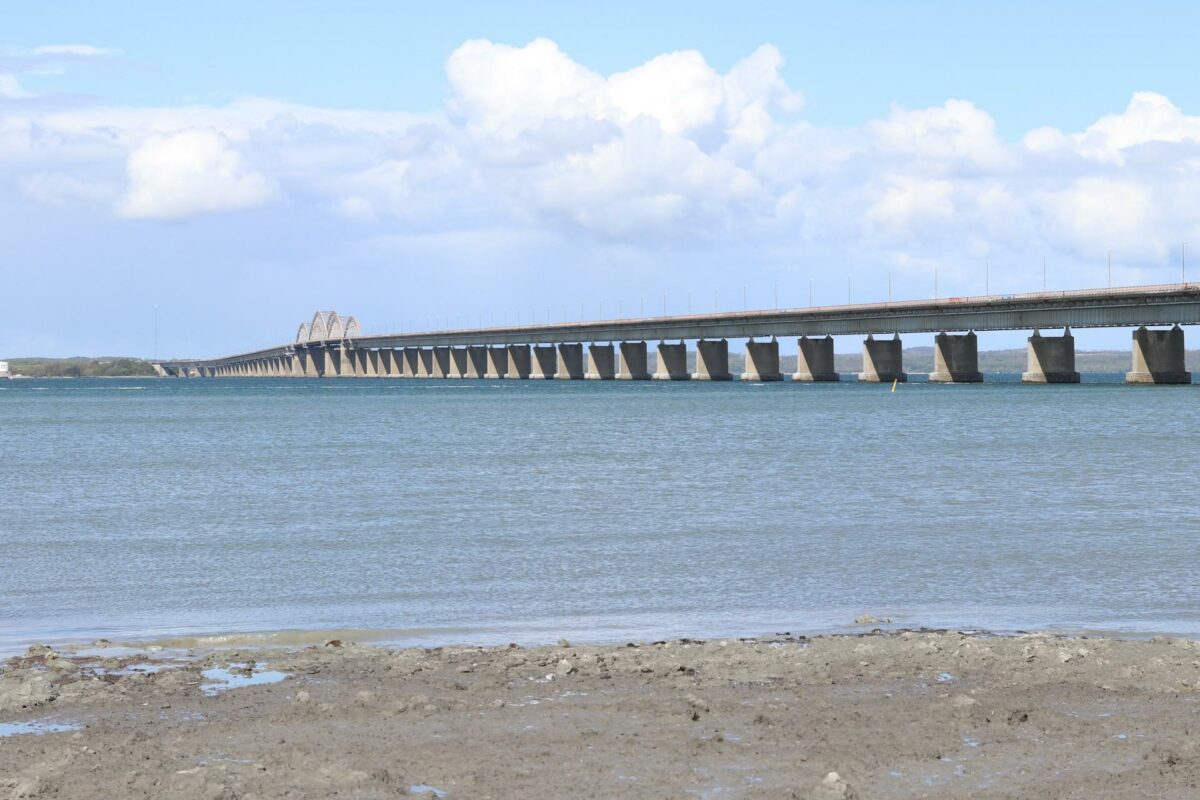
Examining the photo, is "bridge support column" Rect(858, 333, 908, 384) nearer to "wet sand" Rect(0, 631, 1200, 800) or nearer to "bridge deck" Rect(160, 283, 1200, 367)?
"bridge deck" Rect(160, 283, 1200, 367)

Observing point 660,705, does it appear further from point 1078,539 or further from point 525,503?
point 525,503

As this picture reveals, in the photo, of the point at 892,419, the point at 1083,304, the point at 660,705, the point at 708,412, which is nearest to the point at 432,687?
the point at 660,705

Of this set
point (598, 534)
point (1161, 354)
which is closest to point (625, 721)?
point (598, 534)

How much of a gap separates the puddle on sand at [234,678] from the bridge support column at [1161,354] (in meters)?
125

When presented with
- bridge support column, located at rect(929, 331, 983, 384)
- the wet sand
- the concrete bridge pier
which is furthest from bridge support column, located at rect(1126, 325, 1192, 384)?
the wet sand

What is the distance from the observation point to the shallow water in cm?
1994

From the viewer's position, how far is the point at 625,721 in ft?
42.9

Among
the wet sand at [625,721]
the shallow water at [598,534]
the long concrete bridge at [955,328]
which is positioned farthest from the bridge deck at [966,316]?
the wet sand at [625,721]

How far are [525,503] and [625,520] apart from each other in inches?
197

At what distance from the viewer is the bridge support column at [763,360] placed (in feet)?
A: 615

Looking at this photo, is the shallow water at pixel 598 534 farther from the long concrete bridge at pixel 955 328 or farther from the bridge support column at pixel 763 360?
the bridge support column at pixel 763 360

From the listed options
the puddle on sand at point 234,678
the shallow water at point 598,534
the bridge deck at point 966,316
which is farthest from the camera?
the bridge deck at point 966,316

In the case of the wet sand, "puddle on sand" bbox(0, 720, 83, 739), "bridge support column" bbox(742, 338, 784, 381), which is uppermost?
"puddle on sand" bbox(0, 720, 83, 739)

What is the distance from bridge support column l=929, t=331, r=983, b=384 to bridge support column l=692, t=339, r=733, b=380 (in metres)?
39.4
